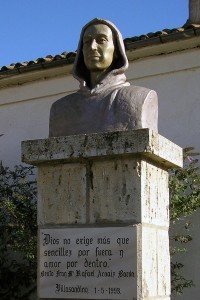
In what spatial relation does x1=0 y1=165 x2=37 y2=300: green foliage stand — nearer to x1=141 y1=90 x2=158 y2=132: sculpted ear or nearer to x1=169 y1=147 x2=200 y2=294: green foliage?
x1=169 y1=147 x2=200 y2=294: green foliage

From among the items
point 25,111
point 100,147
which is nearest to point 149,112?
point 100,147

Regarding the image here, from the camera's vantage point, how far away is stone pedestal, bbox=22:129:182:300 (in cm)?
412

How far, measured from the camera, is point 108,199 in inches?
167

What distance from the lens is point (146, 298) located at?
4.14 m

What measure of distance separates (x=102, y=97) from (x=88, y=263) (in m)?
1.13

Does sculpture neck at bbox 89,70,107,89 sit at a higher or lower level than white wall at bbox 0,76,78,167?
lower

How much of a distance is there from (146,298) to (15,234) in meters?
4.44

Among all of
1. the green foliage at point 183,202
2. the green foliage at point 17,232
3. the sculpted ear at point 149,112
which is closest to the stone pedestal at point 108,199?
the sculpted ear at point 149,112

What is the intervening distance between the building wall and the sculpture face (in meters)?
3.91

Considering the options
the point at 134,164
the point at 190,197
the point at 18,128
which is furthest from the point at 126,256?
the point at 18,128

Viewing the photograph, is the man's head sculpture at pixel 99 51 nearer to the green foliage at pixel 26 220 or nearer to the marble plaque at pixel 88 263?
the marble plaque at pixel 88 263

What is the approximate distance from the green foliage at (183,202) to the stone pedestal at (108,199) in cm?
320

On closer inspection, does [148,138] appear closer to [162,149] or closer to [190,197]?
[162,149]

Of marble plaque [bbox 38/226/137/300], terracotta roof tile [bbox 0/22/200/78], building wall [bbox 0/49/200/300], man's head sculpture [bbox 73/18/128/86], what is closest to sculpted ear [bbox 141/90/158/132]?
man's head sculpture [bbox 73/18/128/86]
